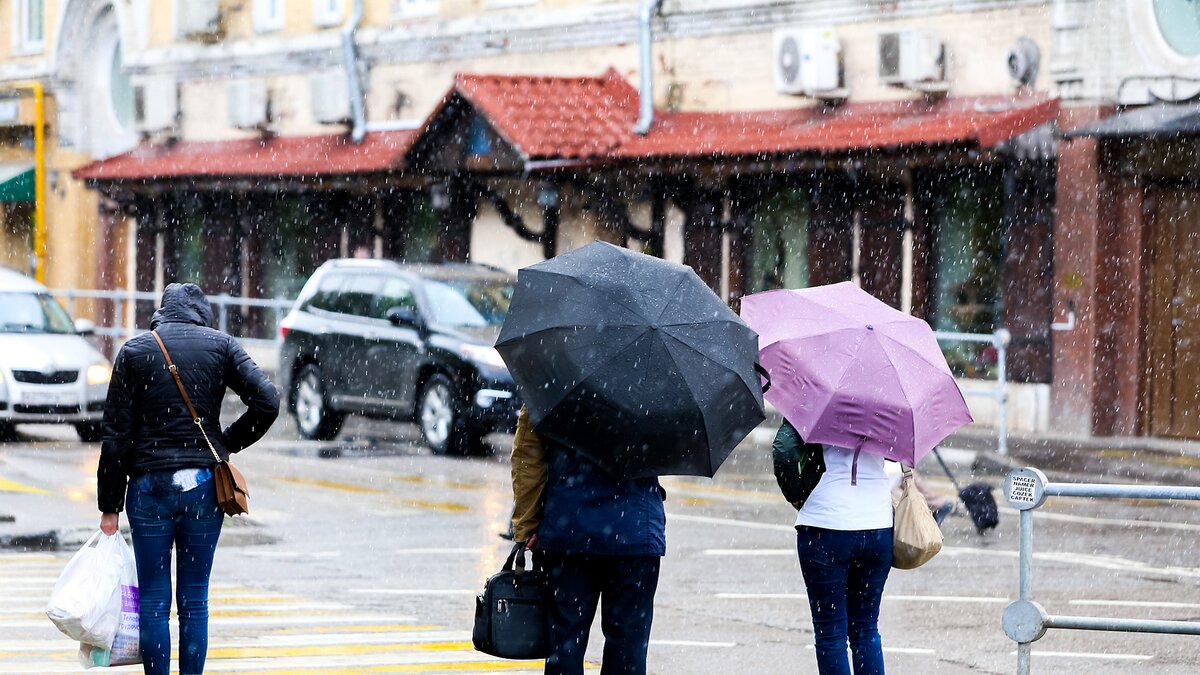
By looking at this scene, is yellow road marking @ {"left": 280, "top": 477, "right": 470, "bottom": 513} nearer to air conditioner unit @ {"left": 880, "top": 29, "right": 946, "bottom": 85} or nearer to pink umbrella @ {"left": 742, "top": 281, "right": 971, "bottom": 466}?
pink umbrella @ {"left": 742, "top": 281, "right": 971, "bottom": 466}

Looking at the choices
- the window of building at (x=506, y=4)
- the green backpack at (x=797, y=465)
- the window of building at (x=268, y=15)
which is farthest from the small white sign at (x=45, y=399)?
the window of building at (x=268, y=15)

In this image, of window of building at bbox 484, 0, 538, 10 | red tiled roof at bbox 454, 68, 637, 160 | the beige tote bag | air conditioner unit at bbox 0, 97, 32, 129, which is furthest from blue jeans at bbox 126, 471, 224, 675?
air conditioner unit at bbox 0, 97, 32, 129

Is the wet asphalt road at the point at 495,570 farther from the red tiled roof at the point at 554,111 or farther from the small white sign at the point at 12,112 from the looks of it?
the small white sign at the point at 12,112

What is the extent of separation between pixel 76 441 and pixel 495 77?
859cm

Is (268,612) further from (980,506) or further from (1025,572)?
(980,506)

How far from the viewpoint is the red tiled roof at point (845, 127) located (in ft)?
71.0

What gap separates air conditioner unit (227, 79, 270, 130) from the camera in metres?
32.7

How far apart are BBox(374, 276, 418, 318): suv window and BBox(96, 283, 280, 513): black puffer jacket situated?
12.3 meters

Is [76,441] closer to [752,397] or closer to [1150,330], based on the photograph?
[1150,330]

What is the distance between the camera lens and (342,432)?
22.3m

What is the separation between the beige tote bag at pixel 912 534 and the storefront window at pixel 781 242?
1805 cm

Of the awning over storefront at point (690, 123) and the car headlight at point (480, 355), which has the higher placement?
the awning over storefront at point (690, 123)

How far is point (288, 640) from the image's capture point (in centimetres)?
969

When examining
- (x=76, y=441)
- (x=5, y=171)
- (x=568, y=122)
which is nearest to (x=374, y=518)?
(x=76, y=441)
